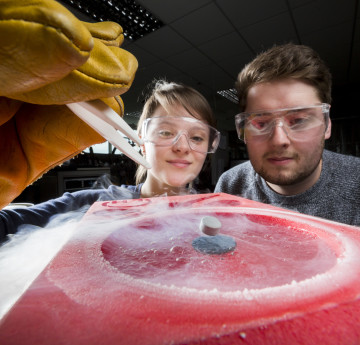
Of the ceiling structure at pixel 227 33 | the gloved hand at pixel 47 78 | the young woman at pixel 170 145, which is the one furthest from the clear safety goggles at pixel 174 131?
the ceiling structure at pixel 227 33

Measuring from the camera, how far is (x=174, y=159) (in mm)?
1437

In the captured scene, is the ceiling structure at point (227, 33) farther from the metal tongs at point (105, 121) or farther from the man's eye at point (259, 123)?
the metal tongs at point (105, 121)

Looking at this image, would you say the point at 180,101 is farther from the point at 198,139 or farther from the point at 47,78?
the point at 47,78

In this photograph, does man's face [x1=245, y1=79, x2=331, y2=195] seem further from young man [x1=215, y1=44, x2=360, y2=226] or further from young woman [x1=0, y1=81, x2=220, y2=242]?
young woman [x1=0, y1=81, x2=220, y2=242]

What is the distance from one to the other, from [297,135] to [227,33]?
2.49 m

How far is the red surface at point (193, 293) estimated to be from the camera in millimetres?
226

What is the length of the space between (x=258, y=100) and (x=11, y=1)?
1294mm

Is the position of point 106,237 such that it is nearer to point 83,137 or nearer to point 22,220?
point 83,137

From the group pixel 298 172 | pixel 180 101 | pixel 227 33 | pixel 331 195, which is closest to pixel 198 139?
pixel 180 101

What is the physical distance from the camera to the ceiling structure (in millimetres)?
2518

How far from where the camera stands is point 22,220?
41.3 inches

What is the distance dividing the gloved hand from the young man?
101 centimetres

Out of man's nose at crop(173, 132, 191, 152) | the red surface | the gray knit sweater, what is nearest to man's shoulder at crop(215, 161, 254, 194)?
the gray knit sweater

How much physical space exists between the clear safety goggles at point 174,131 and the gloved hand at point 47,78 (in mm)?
768
